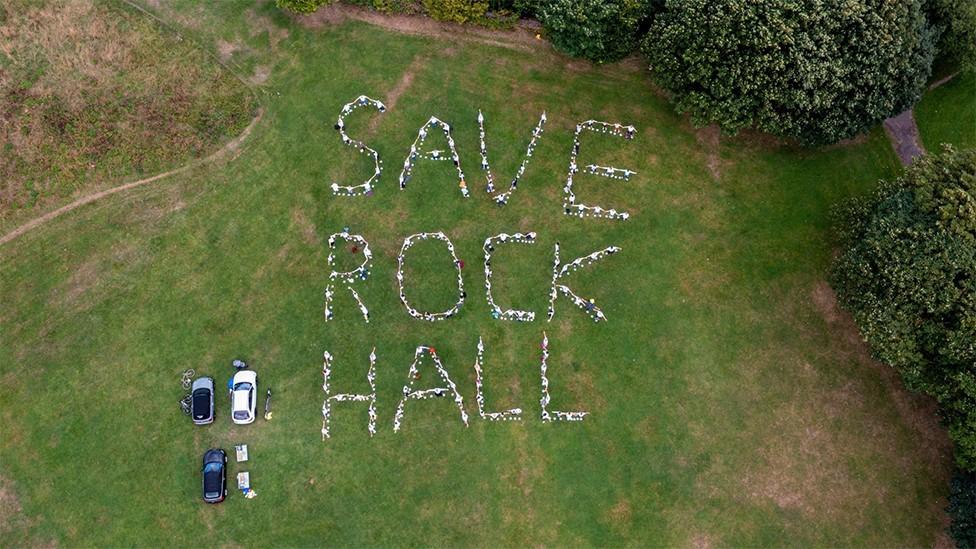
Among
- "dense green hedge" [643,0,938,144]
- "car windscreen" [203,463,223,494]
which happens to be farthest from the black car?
"dense green hedge" [643,0,938,144]

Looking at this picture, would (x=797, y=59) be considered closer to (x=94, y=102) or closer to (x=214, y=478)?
(x=214, y=478)

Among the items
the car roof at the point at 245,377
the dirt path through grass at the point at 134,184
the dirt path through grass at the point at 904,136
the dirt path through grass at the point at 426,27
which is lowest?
the car roof at the point at 245,377

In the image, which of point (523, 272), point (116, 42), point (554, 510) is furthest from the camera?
point (116, 42)

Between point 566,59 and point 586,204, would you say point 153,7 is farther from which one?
point 586,204

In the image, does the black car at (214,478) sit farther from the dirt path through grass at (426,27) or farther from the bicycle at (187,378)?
the dirt path through grass at (426,27)

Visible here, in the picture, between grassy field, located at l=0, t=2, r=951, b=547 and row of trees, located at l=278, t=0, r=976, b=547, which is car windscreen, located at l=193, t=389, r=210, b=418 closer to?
grassy field, located at l=0, t=2, r=951, b=547

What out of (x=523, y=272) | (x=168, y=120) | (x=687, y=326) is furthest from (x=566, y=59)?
(x=168, y=120)

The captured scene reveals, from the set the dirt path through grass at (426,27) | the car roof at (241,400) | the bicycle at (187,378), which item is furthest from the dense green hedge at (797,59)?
the bicycle at (187,378)
